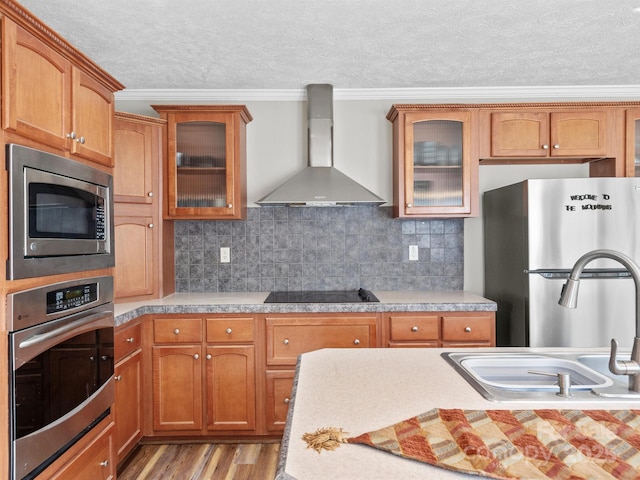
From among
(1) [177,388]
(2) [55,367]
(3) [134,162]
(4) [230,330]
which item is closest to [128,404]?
(1) [177,388]

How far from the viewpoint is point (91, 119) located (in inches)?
73.8

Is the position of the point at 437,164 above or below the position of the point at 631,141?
below

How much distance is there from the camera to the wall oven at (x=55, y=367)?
1.39 metres

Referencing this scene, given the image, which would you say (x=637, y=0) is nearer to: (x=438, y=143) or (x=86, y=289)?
(x=438, y=143)

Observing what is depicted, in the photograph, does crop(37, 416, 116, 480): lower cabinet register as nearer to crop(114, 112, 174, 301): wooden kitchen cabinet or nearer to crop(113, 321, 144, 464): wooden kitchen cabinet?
crop(113, 321, 144, 464): wooden kitchen cabinet

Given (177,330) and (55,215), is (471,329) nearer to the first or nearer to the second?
(177,330)

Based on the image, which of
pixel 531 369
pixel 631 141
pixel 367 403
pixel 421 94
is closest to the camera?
pixel 367 403

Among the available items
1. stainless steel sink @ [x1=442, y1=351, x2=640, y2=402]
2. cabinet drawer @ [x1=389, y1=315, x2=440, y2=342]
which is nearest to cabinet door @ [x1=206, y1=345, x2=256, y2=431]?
cabinet drawer @ [x1=389, y1=315, x2=440, y2=342]

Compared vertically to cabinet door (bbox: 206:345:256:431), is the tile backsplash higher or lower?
higher

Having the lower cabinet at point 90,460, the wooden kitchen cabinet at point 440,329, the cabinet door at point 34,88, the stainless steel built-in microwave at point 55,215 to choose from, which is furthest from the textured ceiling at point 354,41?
the lower cabinet at point 90,460

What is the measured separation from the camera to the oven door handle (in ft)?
4.67

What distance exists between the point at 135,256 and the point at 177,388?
0.88 metres

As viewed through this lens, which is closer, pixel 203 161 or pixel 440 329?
pixel 440 329

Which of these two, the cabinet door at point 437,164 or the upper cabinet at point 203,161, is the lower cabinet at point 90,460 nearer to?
the upper cabinet at point 203,161
